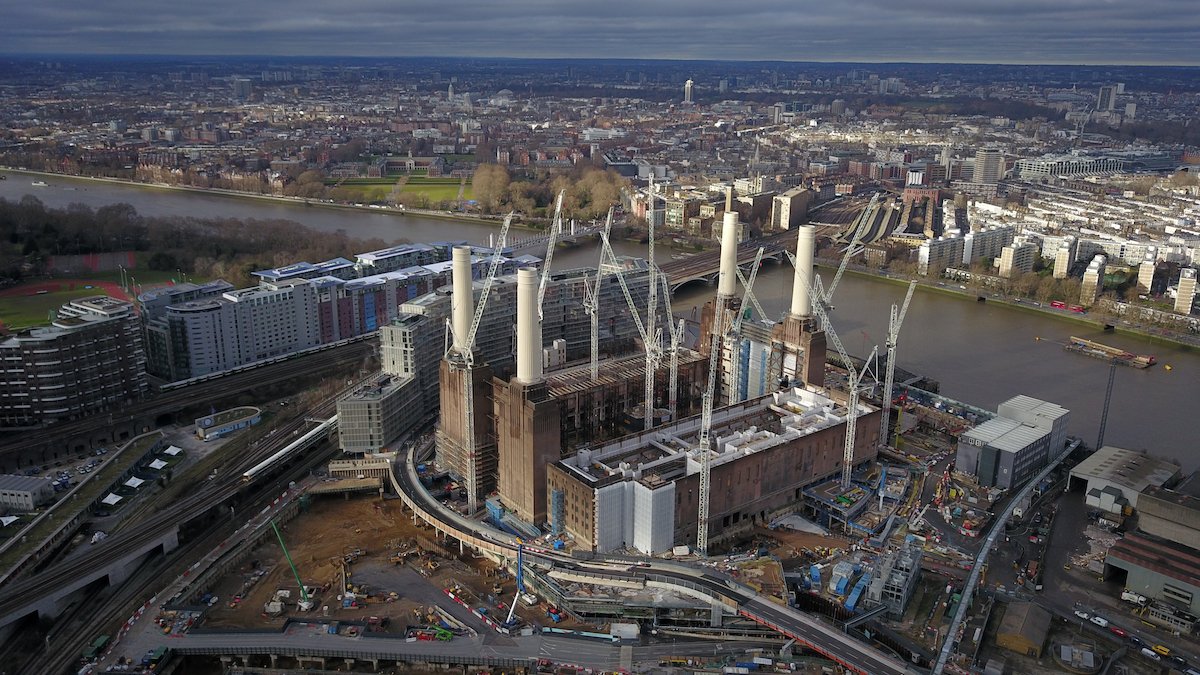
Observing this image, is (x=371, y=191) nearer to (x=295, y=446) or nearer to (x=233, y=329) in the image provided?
(x=233, y=329)

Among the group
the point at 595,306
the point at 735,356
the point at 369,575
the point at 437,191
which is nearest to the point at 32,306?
the point at 595,306

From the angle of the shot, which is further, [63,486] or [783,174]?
[783,174]

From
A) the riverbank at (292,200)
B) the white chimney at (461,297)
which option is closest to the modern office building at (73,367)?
the white chimney at (461,297)

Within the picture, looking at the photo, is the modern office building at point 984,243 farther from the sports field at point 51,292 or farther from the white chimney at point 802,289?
the sports field at point 51,292

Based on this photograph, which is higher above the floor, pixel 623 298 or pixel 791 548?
pixel 623 298

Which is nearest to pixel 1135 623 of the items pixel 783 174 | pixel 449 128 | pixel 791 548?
pixel 791 548

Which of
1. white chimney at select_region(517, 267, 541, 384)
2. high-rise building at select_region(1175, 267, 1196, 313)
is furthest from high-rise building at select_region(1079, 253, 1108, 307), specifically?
white chimney at select_region(517, 267, 541, 384)

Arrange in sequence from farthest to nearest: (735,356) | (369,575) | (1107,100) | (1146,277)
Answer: (1107,100), (1146,277), (735,356), (369,575)

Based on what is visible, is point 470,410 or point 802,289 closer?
point 470,410

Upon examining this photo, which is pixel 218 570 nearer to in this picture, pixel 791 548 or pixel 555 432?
pixel 555 432
